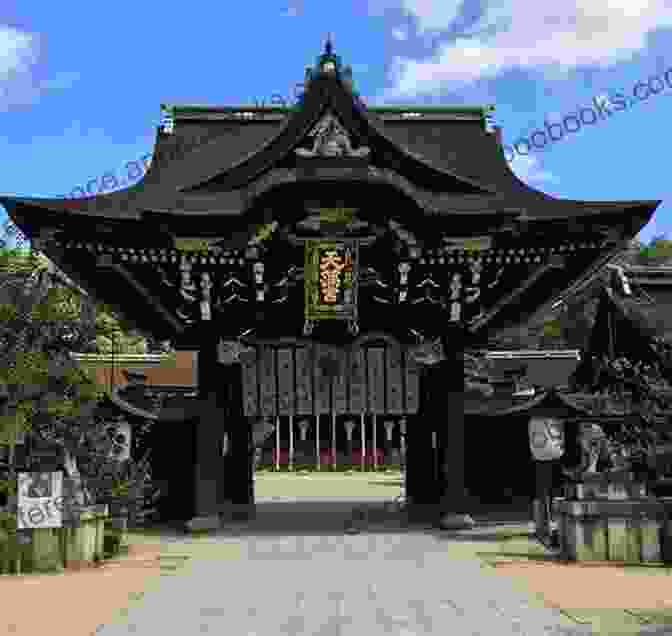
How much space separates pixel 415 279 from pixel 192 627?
1016 centimetres

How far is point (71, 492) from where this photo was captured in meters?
11.5

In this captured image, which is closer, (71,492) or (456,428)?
(71,492)

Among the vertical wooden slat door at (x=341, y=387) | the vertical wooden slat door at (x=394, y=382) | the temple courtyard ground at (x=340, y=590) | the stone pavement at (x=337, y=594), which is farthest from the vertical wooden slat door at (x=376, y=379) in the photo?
the stone pavement at (x=337, y=594)

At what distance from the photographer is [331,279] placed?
628 inches

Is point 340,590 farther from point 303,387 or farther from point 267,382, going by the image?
point 267,382

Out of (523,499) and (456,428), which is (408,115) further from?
(523,499)

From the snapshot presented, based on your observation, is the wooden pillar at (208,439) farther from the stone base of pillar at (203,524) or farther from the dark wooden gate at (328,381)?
the dark wooden gate at (328,381)

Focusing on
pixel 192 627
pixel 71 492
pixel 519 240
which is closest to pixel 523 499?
pixel 519 240

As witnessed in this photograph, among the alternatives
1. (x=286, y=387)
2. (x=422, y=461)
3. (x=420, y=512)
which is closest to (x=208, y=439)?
(x=286, y=387)

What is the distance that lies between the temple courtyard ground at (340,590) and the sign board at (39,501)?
2.50 ft

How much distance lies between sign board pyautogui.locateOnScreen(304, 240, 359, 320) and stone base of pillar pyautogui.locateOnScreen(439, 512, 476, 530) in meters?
4.28

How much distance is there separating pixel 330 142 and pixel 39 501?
8.09 metres

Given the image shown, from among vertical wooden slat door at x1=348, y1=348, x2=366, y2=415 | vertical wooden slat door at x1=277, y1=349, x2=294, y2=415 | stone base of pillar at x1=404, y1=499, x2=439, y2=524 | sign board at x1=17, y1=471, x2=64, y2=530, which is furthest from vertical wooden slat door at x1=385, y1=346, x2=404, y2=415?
sign board at x1=17, y1=471, x2=64, y2=530

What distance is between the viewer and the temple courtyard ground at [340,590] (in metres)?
7.63
